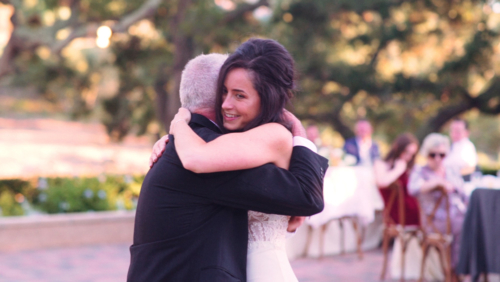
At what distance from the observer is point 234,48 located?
11.6 m

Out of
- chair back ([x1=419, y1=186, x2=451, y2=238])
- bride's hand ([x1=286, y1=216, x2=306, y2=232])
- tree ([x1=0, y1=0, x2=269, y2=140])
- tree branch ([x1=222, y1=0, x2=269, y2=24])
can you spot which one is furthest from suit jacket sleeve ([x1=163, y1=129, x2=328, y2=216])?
tree branch ([x1=222, y1=0, x2=269, y2=24])

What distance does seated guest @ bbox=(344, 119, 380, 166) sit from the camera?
838cm

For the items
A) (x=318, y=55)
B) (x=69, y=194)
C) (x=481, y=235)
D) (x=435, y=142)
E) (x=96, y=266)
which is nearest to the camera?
(x=481, y=235)

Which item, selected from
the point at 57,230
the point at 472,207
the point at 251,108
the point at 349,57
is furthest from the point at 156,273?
the point at 349,57

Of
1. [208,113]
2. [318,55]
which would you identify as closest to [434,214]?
[208,113]

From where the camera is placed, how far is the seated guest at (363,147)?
8383 millimetres

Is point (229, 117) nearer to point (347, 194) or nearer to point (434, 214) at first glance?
point (434, 214)

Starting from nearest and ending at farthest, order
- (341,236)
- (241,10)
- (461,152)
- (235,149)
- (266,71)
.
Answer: (235,149) < (266,71) < (461,152) < (341,236) < (241,10)

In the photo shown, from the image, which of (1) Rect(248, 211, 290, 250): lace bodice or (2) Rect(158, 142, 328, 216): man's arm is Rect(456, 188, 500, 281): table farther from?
(2) Rect(158, 142, 328, 216): man's arm

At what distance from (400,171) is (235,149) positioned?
487 cm

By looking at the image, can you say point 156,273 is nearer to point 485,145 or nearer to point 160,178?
point 160,178

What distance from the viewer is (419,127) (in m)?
14.7

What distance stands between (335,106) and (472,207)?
9.65 m

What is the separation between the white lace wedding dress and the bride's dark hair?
1.07ft
